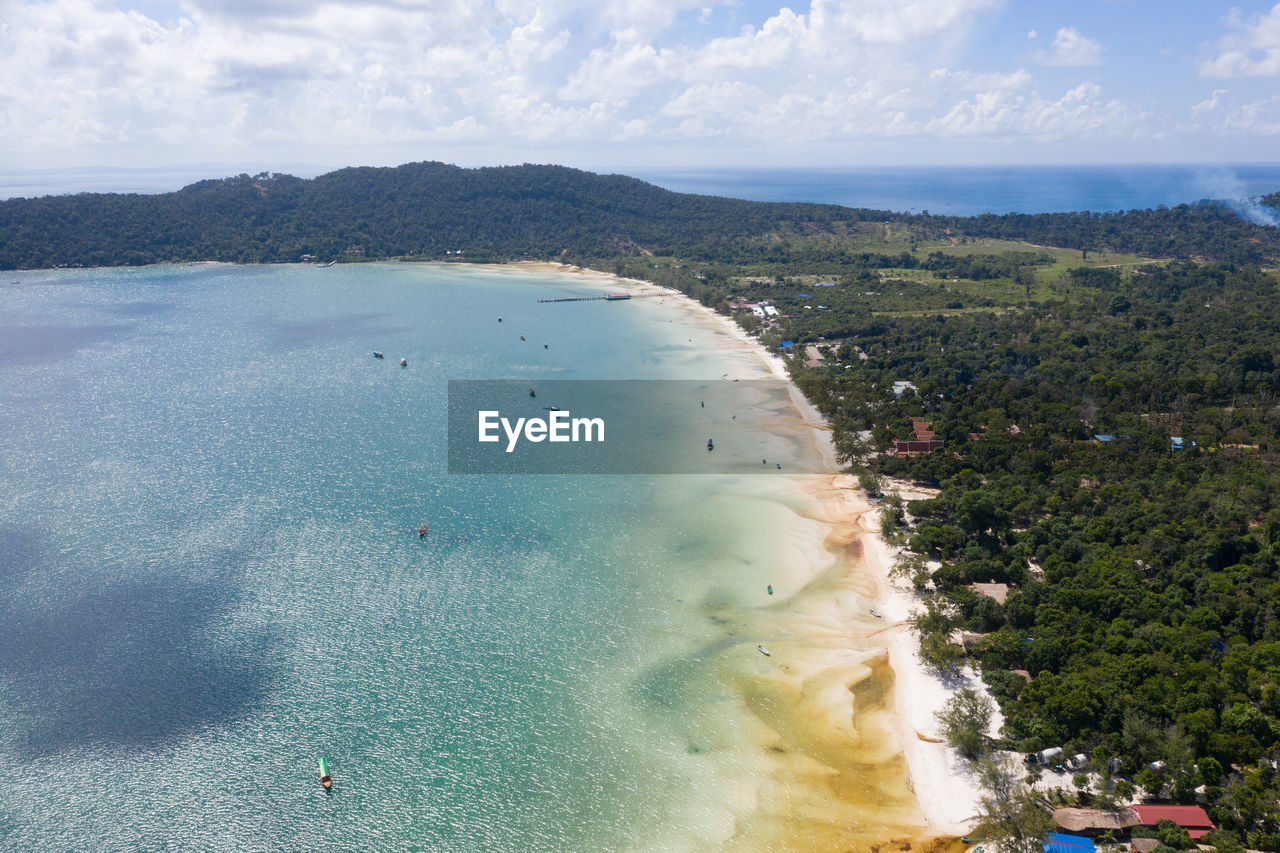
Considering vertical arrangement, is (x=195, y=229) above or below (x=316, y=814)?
above

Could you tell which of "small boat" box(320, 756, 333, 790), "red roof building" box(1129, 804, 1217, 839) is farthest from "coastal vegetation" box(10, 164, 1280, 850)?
"small boat" box(320, 756, 333, 790)

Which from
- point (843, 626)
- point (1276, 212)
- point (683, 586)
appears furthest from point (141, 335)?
point (1276, 212)

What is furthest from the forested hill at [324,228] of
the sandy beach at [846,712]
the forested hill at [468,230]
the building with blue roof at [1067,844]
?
the building with blue roof at [1067,844]

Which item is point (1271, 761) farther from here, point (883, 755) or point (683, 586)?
point (683, 586)

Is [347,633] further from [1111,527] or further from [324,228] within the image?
[324,228]

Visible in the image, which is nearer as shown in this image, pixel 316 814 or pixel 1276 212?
pixel 316 814

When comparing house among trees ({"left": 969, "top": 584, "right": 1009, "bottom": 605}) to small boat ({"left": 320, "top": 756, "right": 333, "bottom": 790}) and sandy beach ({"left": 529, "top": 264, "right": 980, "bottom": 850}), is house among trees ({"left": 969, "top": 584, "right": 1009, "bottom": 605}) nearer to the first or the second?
sandy beach ({"left": 529, "top": 264, "right": 980, "bottom": 850})
